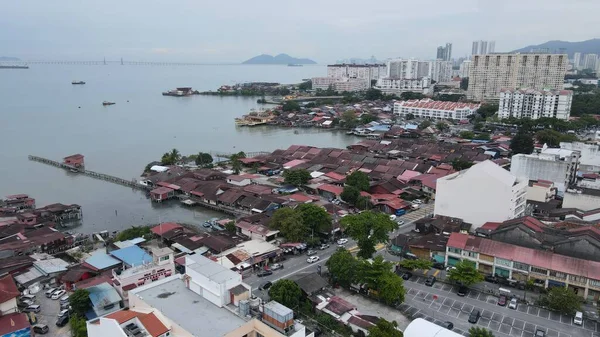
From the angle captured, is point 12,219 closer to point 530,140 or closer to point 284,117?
point 530,140

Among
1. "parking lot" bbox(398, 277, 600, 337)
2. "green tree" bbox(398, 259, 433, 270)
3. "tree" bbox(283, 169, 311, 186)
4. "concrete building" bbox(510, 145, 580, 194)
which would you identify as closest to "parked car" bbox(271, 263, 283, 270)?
"green tree" bbox(398, 259, 433, 270)

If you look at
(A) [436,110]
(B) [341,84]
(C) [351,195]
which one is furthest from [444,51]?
(C) [351,195]

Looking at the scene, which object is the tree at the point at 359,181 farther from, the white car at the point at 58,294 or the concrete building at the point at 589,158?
the white car at the point at 58,294

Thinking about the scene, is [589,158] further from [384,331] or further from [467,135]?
[384,331]

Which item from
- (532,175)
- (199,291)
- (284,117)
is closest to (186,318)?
(199,291)

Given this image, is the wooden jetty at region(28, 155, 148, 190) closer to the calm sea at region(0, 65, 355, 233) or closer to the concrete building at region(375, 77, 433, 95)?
the calm sea at region(0, 65, 355, 233)

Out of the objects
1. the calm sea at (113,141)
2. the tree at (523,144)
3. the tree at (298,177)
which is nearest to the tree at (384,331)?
the calm sea at (113,141)
